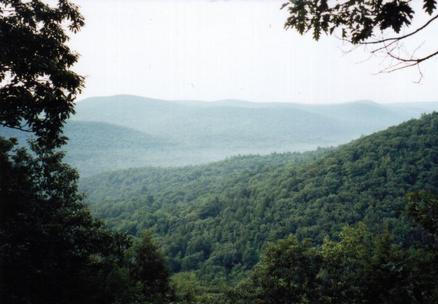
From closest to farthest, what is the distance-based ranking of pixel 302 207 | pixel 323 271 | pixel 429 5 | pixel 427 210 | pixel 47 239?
pixel 429 5 < pixel 427 210 < pixel 47 239 < pixel 323 271 < pixel 302 207

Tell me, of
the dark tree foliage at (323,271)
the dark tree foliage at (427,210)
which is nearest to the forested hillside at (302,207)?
the dark tree foliage at (323,271)

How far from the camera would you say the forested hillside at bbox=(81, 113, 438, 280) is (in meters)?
62.1

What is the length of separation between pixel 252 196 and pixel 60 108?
284 ft

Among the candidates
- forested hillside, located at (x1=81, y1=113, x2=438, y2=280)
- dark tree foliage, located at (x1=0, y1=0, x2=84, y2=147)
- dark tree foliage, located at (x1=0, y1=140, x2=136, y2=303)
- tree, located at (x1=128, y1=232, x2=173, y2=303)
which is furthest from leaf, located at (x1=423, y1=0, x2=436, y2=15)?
forested hillside, located at (x1=81, y1=113, x2=438, y2=280)

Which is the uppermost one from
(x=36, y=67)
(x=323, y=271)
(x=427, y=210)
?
(x=36, y=67)

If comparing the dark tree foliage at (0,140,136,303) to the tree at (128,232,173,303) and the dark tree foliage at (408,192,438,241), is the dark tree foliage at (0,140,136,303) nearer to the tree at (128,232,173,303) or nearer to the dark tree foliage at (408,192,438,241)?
the tree at (128,232,173,303)

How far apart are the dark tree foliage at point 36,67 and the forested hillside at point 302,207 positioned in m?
50.5

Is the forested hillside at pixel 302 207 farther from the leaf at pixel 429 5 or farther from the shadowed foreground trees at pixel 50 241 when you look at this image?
the leaf at pixel 429 5

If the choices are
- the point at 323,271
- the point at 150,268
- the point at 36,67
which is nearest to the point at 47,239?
the point at 36,67

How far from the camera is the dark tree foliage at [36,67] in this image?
6293 mm

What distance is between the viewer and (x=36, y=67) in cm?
633

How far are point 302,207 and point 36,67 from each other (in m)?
69.6

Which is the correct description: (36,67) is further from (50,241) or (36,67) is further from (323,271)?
(323,271)

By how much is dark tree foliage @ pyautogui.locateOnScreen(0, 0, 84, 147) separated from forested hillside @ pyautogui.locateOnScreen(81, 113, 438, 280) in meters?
50.5
